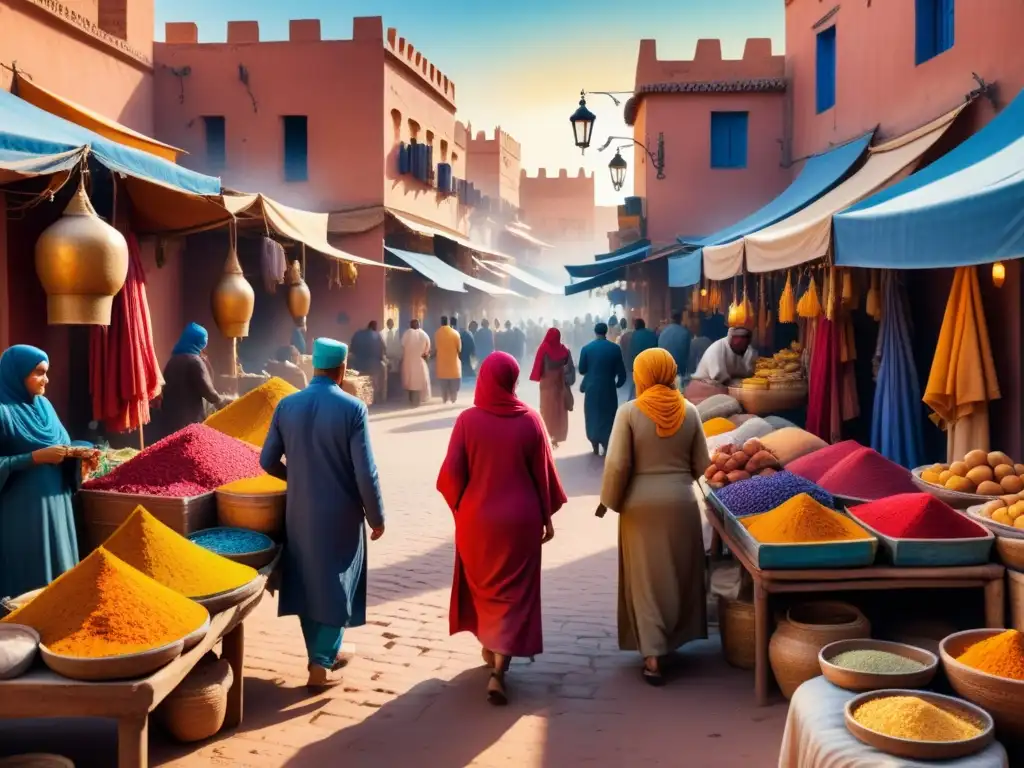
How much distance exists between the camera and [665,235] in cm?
1777

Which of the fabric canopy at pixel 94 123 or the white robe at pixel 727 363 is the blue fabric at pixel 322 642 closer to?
the white robe at pixel 727 363

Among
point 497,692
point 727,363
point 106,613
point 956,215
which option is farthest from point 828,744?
point 727,363

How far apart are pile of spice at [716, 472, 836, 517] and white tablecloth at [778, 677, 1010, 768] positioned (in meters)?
1.57

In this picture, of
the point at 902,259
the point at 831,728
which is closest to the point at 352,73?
the point at 902,259

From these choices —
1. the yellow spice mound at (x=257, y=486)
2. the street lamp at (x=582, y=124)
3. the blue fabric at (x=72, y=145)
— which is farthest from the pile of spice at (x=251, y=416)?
the street lamp at (x=582, y=124)

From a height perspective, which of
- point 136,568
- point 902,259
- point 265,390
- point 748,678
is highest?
point 902,259

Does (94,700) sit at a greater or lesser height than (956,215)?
lesser

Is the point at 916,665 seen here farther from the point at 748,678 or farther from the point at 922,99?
the point at 922,99

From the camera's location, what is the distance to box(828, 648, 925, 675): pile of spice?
123 inches

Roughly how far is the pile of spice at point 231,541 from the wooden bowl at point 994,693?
8.87 ft

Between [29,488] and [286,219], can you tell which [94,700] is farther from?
[286,219]

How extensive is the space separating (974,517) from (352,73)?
15.8 metres

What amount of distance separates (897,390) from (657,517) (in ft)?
11.7

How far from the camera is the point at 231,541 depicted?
13.2 feet
